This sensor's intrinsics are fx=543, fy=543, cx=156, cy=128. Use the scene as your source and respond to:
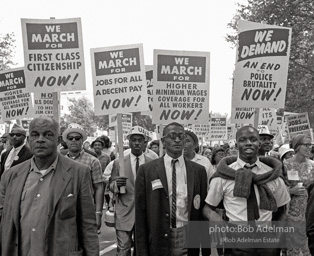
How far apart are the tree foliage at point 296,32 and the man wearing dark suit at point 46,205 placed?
2254 centimetres

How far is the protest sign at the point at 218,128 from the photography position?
67.7 feet

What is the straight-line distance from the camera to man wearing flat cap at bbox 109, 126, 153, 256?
23.9 ft

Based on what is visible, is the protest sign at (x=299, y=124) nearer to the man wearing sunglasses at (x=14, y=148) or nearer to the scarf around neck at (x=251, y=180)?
the man wearing sunglasses at (x=14, y=148)

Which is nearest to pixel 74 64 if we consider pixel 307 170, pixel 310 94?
pixel 307 170

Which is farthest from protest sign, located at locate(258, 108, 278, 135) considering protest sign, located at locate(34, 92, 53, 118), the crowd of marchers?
the crowd of marchers

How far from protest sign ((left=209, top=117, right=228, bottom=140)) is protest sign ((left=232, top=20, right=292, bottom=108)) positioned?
1244cm

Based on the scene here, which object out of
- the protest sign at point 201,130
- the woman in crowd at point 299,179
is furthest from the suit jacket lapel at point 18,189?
the protest sign at point 201,130

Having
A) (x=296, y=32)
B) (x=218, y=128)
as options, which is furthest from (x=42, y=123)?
(x=296, y=32)

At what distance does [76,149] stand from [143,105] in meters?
1.30

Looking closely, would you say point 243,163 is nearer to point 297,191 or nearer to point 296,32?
point 297,191

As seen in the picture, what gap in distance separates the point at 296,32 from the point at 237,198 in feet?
73.9

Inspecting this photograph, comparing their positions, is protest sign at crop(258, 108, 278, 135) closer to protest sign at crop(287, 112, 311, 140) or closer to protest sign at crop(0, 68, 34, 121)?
protest sign at crop(287, 112, 311, 140)

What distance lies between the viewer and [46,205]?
13.2ft

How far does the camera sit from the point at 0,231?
4191 millimetres
